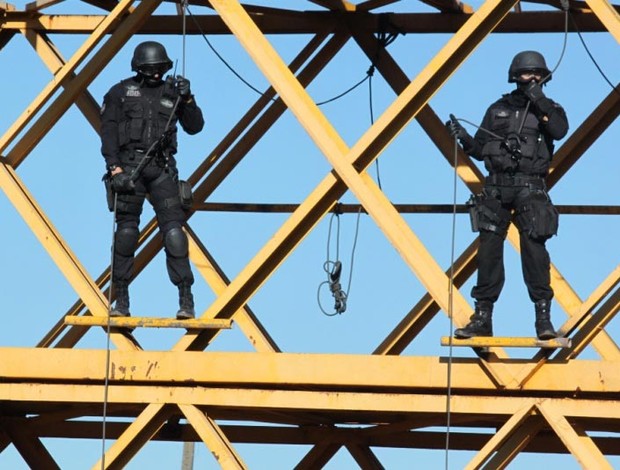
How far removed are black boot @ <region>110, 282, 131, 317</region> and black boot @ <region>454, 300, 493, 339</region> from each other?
9.31ft

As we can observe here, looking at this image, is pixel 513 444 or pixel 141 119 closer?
pixel 513 444

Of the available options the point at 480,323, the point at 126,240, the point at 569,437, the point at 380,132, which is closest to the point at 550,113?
the point at 380,132

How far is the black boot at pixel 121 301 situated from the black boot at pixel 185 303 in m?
0.49

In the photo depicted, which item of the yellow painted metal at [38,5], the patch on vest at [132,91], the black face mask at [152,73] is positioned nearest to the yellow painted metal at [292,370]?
the patch on vest at [132,91]

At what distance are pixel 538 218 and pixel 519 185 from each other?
366 millimetres

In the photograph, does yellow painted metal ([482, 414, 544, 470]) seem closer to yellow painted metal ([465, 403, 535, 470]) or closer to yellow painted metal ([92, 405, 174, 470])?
yellow painted metal ([465, 403, 535, 470])

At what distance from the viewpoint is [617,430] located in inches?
717

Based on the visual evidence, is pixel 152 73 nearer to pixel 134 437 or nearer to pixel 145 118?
pixel 145 118

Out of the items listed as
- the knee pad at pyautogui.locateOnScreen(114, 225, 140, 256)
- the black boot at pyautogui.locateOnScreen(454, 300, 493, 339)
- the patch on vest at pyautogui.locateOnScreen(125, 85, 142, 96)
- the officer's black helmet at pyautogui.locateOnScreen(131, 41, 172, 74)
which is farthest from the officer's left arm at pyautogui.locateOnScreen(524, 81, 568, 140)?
the knee pad at pyautogui.locateOnScreen(114, 225, 140, 256)

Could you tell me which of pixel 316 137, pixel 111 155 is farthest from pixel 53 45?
pixel 316 137

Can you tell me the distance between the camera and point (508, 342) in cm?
1493

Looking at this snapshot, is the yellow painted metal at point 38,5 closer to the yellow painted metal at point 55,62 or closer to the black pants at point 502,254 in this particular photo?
the yellow painted metal at point 55,62

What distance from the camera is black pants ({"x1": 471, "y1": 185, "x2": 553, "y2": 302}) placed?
15.4 metres

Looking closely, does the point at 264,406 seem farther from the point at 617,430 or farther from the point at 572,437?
the point at 617,430
